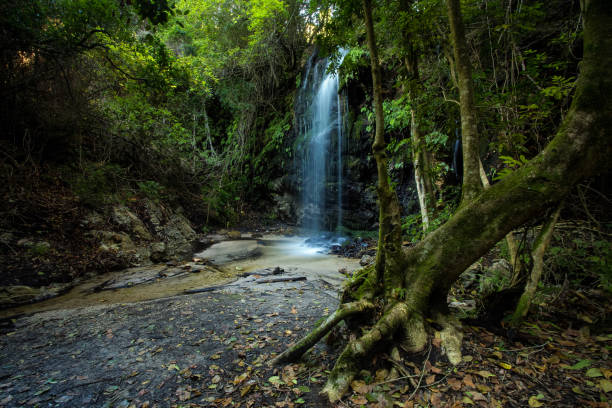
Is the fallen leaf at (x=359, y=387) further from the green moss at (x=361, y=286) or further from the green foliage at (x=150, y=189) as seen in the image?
the green foliage at (x=150, y=189)

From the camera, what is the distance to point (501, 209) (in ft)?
7.40

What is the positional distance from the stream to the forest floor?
983mm

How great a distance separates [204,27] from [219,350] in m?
17.5

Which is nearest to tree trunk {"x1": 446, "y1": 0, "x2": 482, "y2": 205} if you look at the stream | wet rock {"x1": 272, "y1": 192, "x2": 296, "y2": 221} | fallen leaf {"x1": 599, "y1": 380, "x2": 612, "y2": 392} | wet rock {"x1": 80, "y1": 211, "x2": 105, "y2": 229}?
fallen leaf {"x1": 599, "y1": 380, "x2": 612, "y2": 392}

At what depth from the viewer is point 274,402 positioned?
→ 2090mm

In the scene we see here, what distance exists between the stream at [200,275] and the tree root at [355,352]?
110 inches

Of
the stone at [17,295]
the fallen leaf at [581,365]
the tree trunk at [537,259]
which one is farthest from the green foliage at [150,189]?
the fallen leaf at [581,365]

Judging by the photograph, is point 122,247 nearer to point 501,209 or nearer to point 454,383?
point 454,383

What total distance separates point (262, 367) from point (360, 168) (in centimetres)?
999

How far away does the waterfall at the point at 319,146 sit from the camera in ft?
39.5

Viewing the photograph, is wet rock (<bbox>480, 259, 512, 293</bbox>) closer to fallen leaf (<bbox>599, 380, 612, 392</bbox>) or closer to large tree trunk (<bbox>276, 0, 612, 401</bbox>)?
large tree trunk (<bbox>276, 0, 612, 401</bbox>)

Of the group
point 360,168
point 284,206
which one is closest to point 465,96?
point 360,168

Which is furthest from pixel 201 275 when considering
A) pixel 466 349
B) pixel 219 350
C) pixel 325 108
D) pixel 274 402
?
pixel 325 108

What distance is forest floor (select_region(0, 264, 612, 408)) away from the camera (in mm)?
1941
